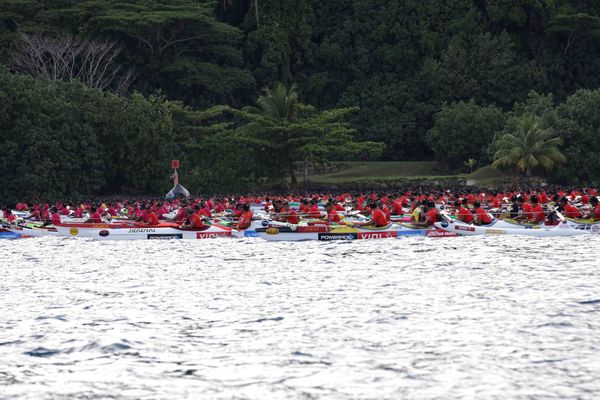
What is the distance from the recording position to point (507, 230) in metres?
→ 32.9

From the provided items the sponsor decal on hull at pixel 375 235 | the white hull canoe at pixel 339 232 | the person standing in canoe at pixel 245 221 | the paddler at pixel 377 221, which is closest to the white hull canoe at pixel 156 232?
the person standing in canoe at pixel 245 221

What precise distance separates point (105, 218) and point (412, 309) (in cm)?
2179

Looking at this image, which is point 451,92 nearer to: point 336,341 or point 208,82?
point 208,82

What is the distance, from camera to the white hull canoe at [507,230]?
32.6 m

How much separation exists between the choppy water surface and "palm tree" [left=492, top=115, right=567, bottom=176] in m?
28.8

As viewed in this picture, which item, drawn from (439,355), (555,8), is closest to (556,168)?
(555,8)

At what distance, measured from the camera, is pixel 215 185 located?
194ft

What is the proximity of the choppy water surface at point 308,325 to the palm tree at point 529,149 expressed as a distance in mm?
28785

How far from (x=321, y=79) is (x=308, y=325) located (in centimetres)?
5971

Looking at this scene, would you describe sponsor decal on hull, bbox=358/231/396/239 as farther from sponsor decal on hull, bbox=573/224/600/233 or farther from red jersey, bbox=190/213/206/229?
sponsor decal on hull, bbox=573/224/600/233

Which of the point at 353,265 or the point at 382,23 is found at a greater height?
the point at 382,23

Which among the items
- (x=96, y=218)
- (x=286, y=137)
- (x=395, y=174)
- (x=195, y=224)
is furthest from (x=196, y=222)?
(x=395, y=174)

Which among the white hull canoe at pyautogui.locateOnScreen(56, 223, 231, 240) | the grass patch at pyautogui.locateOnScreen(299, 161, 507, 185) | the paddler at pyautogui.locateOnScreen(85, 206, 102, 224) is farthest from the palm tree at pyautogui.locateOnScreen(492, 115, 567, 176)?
the paddler at pyautogui.locateOnScreen(85, 206, 102, 224)

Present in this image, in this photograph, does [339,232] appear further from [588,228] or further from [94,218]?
[94,218]
